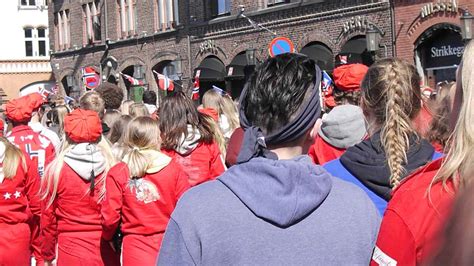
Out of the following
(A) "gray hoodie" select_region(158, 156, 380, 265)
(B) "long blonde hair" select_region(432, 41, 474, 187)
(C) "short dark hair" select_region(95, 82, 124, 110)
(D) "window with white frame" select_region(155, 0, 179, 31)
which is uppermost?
(D) "window with white frame" select_region(155, 0, 179, 31)

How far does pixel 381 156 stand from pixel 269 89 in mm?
1057

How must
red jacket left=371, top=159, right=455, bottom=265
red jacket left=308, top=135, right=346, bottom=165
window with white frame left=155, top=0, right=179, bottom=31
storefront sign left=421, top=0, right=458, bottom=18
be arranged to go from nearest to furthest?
red jacket left=371, top=159, right=455, bottom=265 < red jacket left=308, top=135, right=346, bottom=165 < storefront sign left=421, top=0, right=458, bottom=18 < window with white frame left=155, top=0, right=179, bottom=31

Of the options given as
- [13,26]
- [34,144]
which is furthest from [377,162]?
[13,26]

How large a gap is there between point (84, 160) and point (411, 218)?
14.7 feet

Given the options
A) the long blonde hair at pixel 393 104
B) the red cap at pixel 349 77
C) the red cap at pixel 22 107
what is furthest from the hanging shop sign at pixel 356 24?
the long blonde hair at pixel 393 104

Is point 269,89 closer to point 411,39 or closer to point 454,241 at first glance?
point 454,241

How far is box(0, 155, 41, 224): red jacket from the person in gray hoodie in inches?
175

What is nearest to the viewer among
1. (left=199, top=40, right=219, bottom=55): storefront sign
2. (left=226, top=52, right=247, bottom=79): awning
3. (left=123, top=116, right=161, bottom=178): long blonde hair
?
(left=123, top=116, right=161, bottom=178): long blonde hair

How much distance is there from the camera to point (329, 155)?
4.86 m

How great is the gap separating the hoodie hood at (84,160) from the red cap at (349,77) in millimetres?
2334

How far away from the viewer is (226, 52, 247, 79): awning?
25.7 metres

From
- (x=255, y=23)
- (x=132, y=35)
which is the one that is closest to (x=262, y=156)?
(x=255, y=23)

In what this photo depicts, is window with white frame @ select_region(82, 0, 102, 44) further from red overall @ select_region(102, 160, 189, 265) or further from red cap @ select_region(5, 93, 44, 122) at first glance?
red overall @ select_region(102, 160, 189, 265)

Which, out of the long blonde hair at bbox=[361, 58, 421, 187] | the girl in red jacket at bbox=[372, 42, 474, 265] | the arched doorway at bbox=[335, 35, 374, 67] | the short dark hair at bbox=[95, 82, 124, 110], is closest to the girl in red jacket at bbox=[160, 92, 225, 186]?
the short dark hair at bbox=[95, 82, 124, 110]
